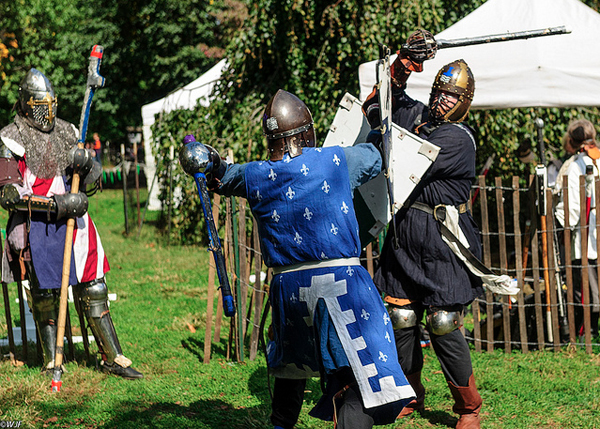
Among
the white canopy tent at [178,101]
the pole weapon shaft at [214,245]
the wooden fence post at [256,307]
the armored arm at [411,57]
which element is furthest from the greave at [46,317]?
the white canopy tent at [178,101]

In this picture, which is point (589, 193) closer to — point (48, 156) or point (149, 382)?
point (149, 382)

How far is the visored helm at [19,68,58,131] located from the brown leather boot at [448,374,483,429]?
271cm

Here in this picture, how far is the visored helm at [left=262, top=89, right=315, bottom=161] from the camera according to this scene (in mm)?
2404

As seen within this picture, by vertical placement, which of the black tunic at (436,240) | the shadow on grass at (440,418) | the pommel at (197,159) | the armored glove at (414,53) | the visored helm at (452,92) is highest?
the armored glove at (414,53)

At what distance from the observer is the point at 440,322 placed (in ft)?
10.2

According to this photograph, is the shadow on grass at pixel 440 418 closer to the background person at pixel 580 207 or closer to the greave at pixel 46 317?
the background person at pixel 580 207

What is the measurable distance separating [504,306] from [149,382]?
7.71ft

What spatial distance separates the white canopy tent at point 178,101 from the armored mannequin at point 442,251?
253 inches

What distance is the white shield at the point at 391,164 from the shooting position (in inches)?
106

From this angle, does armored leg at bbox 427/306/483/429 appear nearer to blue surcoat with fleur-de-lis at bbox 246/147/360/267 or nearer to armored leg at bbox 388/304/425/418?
armored leg at bbox 388/304/425/418

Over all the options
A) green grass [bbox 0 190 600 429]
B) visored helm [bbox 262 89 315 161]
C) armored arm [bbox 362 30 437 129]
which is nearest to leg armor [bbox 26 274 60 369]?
green grass [bbox 0 190 600 429]

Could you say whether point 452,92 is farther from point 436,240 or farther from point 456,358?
point 456,358

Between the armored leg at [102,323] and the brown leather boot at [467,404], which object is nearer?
the brown leather boot at [467,404]

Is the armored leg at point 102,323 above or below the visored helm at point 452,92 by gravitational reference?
below
